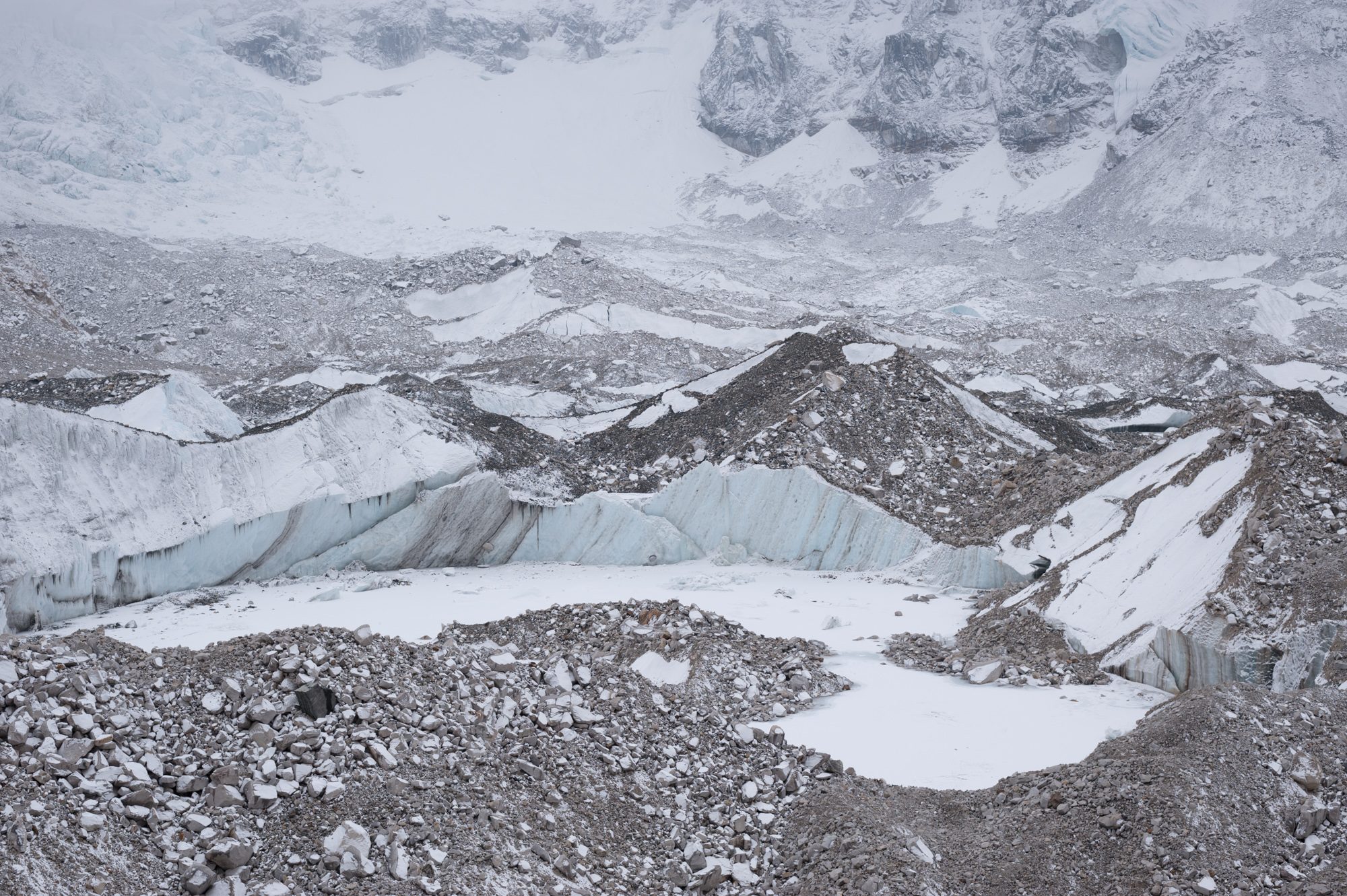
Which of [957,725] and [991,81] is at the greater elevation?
[991,81]

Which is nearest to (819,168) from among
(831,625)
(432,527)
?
(432,527)

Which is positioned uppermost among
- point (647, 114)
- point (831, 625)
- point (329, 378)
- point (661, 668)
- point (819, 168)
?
point (661, 668)

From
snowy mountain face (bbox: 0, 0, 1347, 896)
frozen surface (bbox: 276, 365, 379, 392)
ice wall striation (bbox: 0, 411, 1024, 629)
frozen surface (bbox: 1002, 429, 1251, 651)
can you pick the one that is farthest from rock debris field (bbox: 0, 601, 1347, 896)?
frozen surface (bbox: 276, 365, 379, 392)

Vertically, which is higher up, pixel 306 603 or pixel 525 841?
pixel 525 841

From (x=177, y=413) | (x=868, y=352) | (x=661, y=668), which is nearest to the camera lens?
(x=661, y=668)

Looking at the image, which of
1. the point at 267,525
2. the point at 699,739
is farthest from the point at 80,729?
the point at 267,525

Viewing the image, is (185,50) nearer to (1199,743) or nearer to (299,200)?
(299,200)

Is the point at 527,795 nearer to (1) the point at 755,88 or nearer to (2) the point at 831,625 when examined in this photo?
(2) the point at 831,625

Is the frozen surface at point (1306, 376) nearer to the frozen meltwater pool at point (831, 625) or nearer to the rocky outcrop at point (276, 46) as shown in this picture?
the frozen meltwater pool at point (831, 625)
